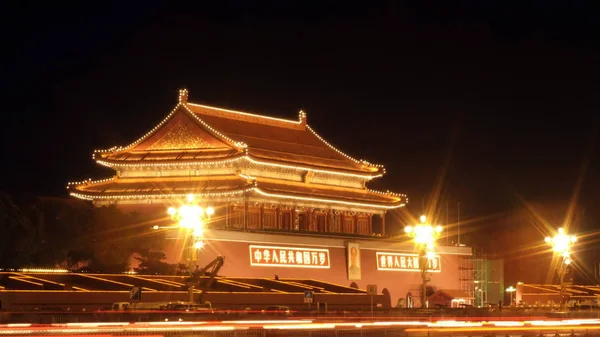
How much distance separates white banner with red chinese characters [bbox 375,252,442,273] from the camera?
65.3m

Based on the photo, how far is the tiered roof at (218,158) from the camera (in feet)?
200

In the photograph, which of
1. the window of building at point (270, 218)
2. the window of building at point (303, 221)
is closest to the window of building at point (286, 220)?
the window of building at point (270, 218)

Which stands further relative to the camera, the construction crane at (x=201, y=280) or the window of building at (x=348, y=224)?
the window of building at (x=348, y=224)

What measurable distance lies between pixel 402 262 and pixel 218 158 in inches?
511

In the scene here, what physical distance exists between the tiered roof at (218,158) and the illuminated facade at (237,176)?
0.18 ft

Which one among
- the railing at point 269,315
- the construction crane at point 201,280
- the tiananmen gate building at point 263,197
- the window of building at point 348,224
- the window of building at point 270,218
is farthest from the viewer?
the window of building at point 348,224

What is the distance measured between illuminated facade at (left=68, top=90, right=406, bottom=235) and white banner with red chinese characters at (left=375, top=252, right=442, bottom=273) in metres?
2.93

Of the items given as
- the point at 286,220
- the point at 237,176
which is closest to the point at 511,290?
the point at 286,220

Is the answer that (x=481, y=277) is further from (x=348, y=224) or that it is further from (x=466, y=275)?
(x=348, y=224)

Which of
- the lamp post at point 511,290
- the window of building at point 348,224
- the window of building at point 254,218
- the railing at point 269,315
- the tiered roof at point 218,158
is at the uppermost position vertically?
the tiered roof at point 218,158

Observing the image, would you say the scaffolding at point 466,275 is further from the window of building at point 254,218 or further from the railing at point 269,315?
the railing at point 269,315

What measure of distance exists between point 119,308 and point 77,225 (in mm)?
14791

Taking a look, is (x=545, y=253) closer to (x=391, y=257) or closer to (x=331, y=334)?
(x=391, y=257)

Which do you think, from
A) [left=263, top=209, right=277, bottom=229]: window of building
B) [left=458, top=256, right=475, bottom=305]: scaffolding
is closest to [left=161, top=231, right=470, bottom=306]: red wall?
[left=458, top=256, right=475, bottom=305]: scaffolding
